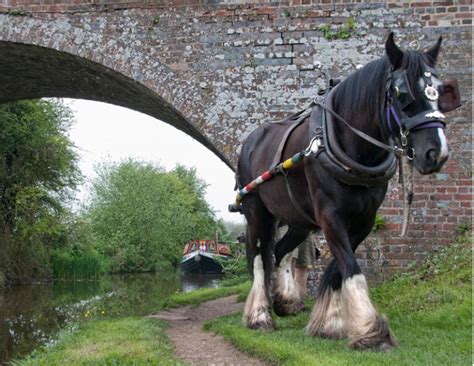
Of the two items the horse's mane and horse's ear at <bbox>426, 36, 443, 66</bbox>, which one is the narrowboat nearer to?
the horse's mane

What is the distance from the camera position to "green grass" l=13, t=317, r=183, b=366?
453 cm

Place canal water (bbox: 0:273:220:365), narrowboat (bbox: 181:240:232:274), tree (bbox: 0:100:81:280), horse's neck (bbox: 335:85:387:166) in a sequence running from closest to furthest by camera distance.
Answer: horse's neck (bbox: 335:85:387:166) < canal water (bbox: 0:273:220:365) < tree (bbox: 0:100:81:280) < narrowboat (bbox: 181:240:232:274)

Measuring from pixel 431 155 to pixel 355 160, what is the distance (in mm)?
818

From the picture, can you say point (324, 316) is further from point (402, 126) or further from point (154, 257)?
point (154, 257)

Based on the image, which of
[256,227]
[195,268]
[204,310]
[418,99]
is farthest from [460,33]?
[195,268]

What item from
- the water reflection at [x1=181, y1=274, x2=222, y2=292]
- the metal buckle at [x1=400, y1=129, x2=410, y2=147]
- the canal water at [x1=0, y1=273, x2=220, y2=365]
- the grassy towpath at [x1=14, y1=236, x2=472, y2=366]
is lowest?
the water reflection at [x1=181, y1=274, x2=222, y2=292]

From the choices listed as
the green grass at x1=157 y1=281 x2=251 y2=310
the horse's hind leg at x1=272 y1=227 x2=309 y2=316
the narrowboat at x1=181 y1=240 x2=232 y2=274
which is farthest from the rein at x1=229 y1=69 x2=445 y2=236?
the narrowboat at x1=181 y1=240 x2=232 y2=274

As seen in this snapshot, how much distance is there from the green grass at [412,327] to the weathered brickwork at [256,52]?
2.83 ft

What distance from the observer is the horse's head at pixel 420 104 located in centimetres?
364

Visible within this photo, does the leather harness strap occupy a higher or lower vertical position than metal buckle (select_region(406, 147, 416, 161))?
higher

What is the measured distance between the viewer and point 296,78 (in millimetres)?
8250

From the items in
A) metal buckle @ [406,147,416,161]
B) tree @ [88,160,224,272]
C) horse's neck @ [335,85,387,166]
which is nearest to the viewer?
metal buckle @ [406,147,416,161]

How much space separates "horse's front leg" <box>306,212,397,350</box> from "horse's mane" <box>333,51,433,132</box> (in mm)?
792

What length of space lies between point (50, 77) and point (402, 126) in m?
7.83
